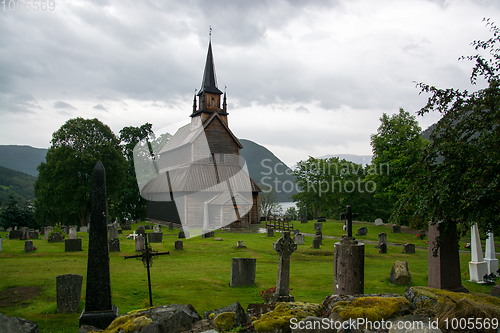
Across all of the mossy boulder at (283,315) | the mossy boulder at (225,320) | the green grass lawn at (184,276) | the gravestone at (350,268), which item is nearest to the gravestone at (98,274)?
the green grass lawn at (184,276)

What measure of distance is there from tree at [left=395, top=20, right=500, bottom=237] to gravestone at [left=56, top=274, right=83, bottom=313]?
745 centimetres

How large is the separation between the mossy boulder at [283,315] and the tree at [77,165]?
98.1ft

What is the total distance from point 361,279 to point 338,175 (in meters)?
42.0

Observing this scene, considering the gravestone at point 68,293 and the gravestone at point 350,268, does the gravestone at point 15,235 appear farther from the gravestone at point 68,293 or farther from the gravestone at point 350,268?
the gravestone at point 350,268

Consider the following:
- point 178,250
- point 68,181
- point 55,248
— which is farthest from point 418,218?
point 68,181

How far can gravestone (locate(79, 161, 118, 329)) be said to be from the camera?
18.3 feet

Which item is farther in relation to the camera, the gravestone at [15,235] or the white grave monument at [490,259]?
the gravestone at [15,235]

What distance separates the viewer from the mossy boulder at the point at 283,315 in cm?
421

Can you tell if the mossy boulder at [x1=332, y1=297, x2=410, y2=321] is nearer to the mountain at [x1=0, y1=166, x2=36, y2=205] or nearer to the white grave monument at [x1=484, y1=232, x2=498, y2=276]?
the white grave monument at [x1=484, y1=232, x2=498, y2=276]

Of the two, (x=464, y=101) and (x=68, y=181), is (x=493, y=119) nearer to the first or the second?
(x=464, y=101)

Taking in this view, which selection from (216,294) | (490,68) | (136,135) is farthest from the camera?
(136,135)

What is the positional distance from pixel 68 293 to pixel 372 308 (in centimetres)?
640

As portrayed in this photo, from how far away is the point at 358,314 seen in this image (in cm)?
435

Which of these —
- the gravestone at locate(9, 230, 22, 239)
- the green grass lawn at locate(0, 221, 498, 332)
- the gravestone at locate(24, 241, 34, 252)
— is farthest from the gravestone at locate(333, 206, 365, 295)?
the gravestone at locate(9, 230, 22, 239)
